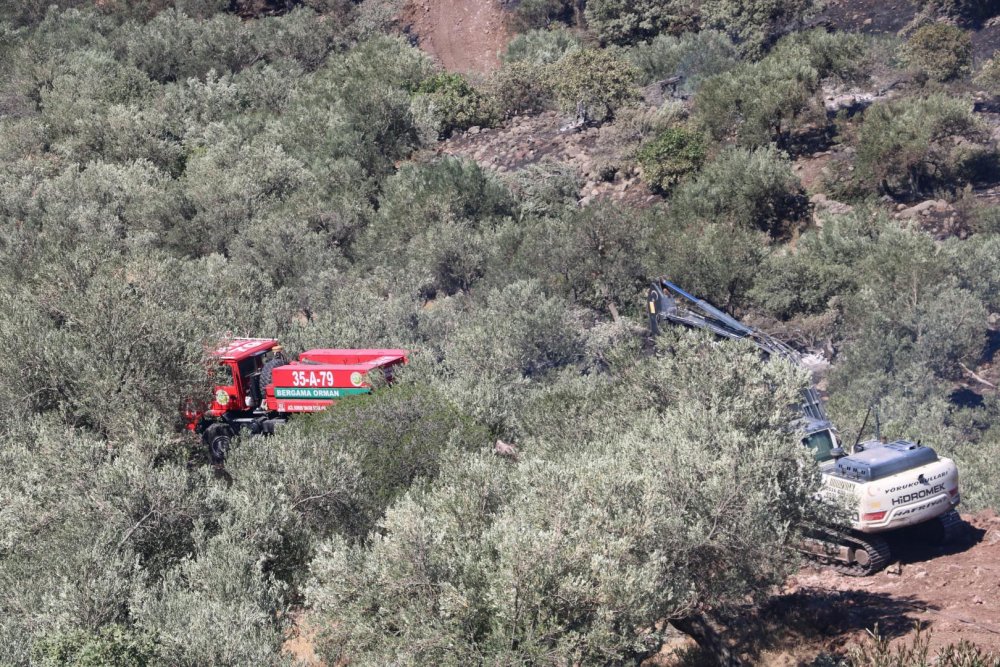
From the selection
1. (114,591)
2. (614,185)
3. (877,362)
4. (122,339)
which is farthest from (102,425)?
(614,185)

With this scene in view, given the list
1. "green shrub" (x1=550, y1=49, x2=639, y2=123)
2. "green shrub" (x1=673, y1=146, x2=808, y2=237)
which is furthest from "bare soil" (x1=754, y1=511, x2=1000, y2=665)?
"green shrub" (x1=550, y1=49, x2=639, y2=123)

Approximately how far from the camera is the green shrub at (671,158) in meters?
45.3

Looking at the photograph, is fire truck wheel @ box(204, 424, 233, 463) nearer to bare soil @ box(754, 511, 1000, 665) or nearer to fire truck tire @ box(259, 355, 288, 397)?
fire truck tire @ box(259, 355, 288, 397)

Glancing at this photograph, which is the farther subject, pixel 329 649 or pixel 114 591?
pixel 114 591

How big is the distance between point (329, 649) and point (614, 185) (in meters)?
37.5

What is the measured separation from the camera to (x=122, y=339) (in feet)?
68.0

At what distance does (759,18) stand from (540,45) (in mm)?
14383

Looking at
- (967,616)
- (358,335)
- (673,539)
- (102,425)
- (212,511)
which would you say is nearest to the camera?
(673,539)

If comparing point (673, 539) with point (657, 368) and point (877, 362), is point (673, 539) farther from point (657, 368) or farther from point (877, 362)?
point (877, 362)

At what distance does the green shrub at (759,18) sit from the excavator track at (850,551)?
167ft

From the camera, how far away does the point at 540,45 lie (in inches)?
2714

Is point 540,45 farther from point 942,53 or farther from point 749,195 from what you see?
point 749,195

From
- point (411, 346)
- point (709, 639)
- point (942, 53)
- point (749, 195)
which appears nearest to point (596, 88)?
point (749, 195)

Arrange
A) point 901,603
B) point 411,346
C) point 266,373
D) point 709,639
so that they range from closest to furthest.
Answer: point 709,639 < point 901,603 < point 266,373 < point 411,346
